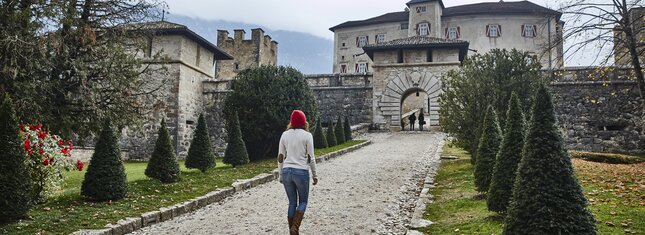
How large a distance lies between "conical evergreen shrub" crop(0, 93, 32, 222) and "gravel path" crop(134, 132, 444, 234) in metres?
1.64

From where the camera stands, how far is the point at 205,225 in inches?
257

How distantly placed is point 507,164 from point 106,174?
6.79m

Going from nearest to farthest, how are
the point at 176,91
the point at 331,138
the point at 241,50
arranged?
the point at 331,138
the point at 176,91
the point at 241,50

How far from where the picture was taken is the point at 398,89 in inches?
1098

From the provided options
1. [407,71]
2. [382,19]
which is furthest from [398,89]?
[382,19]

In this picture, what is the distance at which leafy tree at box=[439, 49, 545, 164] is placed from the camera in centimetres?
1137

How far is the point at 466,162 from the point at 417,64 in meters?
15.5

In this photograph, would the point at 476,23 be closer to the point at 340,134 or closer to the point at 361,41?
the point at 361,41

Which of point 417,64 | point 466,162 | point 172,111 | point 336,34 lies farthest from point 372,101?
point 336,34

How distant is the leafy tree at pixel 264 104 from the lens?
51.1 ft

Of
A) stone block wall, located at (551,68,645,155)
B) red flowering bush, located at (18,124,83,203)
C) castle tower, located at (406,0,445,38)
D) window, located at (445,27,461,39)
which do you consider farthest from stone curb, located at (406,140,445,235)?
window, located at (445,27,461,39)

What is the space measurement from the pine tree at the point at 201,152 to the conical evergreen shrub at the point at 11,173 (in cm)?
539

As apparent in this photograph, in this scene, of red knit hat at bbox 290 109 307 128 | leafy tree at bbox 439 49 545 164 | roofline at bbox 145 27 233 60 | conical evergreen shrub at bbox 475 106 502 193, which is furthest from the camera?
roofline at bbox 145 27 233 60

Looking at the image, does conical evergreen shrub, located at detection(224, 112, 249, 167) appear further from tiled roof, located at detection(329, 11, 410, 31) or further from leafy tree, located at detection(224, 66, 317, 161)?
tiled roof, located at detection(329, 11, 410, 31)
